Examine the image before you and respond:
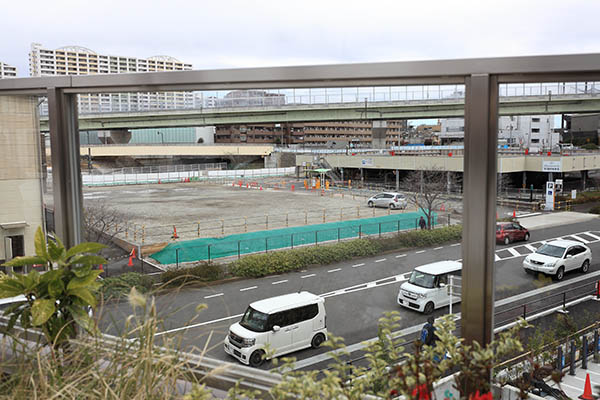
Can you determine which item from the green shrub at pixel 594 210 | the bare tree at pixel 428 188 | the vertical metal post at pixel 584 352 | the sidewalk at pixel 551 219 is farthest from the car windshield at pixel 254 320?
the green shrub at pixel 594 210

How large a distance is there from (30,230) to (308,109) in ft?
5.31

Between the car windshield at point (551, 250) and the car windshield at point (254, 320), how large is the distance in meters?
1.04

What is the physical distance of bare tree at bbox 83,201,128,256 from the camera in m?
2.36

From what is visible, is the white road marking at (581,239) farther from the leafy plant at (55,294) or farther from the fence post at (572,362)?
the leafy plant at (55,294)

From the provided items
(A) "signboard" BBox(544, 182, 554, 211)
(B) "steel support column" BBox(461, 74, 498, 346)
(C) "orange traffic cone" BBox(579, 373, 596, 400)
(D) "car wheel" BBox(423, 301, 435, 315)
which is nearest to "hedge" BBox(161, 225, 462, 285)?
(D) "car wheel" BBox(423, 301, 435, 315)

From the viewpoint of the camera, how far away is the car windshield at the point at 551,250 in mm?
1757

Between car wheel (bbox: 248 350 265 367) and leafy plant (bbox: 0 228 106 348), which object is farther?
car wheel (bbox: 248 350 265 367)

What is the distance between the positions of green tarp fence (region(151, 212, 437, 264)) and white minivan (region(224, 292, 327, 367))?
0.88 feet

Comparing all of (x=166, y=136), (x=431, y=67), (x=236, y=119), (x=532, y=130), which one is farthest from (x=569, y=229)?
(x=166, y=136)

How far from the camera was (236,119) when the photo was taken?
2.13 m

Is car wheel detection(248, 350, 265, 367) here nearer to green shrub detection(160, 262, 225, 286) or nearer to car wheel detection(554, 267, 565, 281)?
green shrub detection(160, 262, 225, 286)

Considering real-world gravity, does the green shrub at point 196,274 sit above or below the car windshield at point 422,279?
below

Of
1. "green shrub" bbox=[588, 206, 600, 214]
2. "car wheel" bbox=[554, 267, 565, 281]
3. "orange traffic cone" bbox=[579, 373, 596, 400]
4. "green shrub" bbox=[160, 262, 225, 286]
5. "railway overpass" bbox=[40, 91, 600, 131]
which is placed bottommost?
"orange traffic cone" bbox=[579, 373, 596, 400]

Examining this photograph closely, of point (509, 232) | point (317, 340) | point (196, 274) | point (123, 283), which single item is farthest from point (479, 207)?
point (123, 283)
